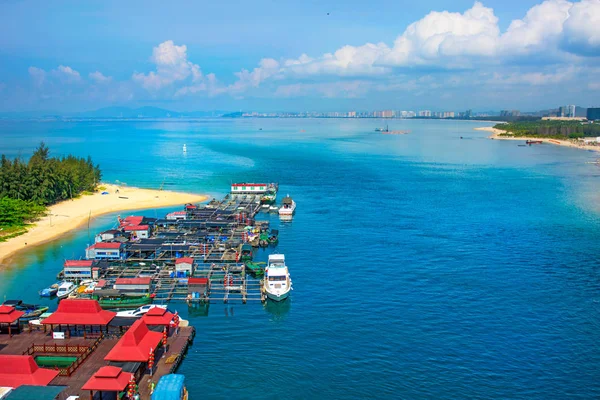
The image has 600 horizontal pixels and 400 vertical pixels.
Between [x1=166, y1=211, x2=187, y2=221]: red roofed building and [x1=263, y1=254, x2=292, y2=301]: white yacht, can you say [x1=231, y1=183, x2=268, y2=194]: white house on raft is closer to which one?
[x1=166, y1=211, x2=187, y2=221]: red roofed building

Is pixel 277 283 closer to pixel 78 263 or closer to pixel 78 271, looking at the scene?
pixel 78 271

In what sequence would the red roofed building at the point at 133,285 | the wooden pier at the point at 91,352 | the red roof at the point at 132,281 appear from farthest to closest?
the red roof at the point at 132,281 < the red roofed building at the point at 133,285 < the wooden pier at the point at 91,352

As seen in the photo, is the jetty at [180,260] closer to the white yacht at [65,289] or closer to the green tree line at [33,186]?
the white yacht at [65,289]

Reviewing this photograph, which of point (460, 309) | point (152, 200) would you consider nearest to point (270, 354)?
point (460, 309)

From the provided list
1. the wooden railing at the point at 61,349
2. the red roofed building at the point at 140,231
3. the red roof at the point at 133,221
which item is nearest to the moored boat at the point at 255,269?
the red roofed building at the point at 140,231

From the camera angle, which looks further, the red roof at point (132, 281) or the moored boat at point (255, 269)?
the moored boat at point (255, 269)

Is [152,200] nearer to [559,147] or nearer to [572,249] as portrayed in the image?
[572,249]

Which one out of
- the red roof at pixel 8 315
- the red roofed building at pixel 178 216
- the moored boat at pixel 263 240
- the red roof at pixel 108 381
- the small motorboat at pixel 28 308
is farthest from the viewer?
the red roofed building at pixel 178 216
